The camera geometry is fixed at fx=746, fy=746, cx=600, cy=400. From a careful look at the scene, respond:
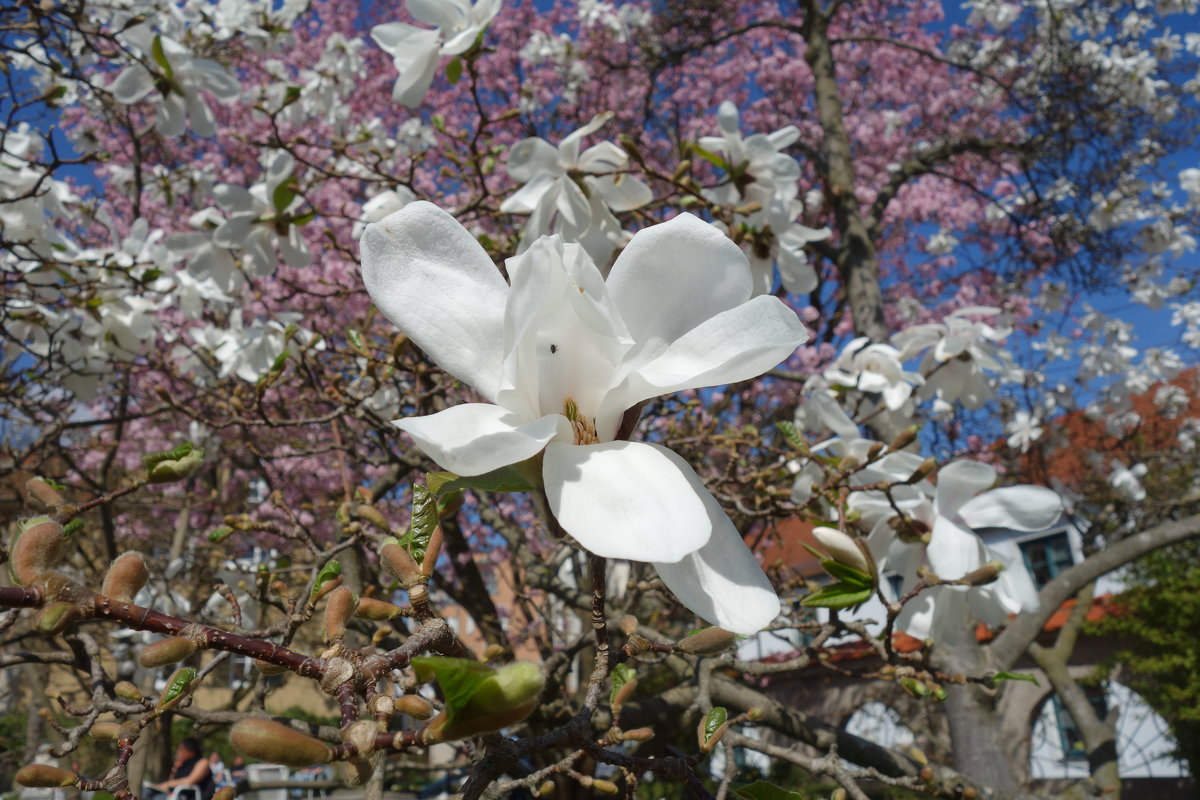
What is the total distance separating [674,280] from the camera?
605 mm

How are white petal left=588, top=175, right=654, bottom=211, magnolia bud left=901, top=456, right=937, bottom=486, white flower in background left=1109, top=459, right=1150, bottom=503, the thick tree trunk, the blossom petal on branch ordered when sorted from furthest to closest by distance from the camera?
white flower in background left=1109, top=459, right=1150, bottom=503 < the thick tree trunk < white petal left=588, top=175, right=654, bottom=211 < magnolia bud left=901, top=456, right=937, bottom=486 < the blossom petal on branch

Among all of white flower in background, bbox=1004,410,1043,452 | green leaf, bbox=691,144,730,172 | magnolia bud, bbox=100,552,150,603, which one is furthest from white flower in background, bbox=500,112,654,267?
white flower in background, bbox=1004,410,1043,452

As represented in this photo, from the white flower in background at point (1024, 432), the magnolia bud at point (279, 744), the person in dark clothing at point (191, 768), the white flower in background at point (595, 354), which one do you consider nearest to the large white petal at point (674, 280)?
the white flower in background at point (595, 354)

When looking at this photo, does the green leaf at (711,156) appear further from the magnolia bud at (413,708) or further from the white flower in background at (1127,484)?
the white flower in background at (1127,484)

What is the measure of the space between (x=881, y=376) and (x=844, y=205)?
8.32 ft

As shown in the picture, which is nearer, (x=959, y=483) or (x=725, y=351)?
(x=725, y=351)

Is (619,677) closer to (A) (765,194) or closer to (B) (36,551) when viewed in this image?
(B) (36,551)

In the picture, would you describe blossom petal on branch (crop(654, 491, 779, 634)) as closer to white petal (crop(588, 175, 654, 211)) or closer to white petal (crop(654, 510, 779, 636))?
white petal (crop(654, 510, 779, 636))

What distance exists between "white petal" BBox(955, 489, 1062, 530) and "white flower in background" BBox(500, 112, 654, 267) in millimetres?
794

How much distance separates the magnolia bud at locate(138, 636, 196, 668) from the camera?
0.47 m

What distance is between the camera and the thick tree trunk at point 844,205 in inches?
152

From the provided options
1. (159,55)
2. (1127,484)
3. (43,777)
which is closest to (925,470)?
(43,777)

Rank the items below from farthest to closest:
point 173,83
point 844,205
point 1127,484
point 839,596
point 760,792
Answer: point 1127,484, point 844,205, point 173,83, point 839,596, point 760,792

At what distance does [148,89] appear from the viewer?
2131 millimetres
